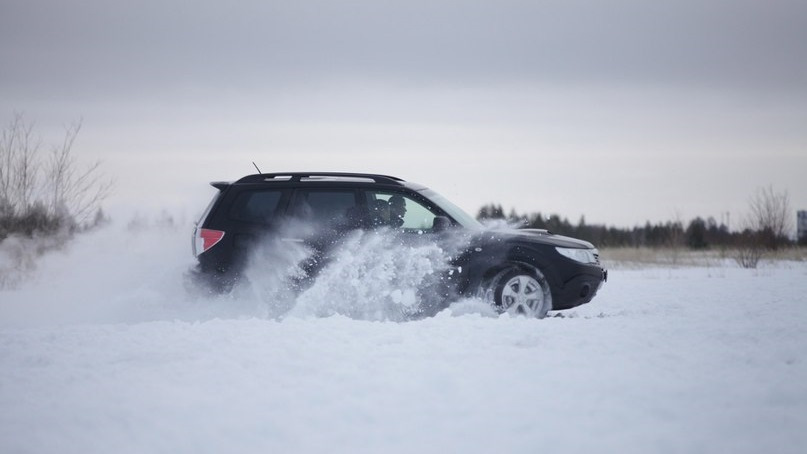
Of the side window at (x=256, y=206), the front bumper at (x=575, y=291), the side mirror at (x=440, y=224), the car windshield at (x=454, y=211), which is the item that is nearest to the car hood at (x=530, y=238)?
the car windshield at (x=454, y=211)

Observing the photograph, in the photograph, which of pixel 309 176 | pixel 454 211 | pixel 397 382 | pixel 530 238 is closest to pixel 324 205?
pixel 309 176

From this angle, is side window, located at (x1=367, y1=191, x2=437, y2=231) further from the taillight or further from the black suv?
the taillight

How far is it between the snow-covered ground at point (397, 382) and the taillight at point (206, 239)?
595 millimetres

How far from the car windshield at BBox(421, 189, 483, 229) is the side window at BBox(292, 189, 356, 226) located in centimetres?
94

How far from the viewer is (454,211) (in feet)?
29.4

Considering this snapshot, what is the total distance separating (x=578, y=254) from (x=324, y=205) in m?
3.02

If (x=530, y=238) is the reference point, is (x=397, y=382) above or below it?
below

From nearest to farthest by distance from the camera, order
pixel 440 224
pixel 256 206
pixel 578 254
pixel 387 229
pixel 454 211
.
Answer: pixel 440 224
pixel 387 229
pixel 256 206
pixel 578 254
pixel 454 211

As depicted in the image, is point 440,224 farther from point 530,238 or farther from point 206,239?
point 206,239

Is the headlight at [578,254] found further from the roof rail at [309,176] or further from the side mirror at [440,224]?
the roof rail at [309,176]

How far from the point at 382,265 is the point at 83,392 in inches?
150

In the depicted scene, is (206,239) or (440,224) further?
(206,239)

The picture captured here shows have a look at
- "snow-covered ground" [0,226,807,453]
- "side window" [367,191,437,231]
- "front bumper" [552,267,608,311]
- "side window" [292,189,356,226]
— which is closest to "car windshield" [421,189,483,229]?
"side window" [367,191,437,231]

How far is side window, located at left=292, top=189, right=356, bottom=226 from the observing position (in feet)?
28.0
